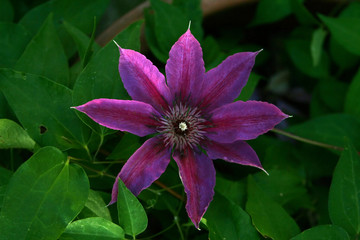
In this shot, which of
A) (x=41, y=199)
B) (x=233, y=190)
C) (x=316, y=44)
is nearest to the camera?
(x=41, y=199)

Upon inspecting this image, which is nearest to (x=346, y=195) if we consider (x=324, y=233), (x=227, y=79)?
(x=324, y=233)

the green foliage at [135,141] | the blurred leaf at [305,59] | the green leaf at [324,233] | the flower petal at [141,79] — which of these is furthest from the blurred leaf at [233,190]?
the blurred leaf at [305,59]

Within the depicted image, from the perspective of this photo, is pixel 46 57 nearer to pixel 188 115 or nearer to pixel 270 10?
pixel 188 115

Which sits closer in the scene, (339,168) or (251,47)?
(339,168)

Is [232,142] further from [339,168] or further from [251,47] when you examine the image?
[251,47]

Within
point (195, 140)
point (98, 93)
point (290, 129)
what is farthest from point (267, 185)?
point (98, 93)

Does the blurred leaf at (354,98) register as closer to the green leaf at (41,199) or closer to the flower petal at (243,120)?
the flower petal at (243,120)
